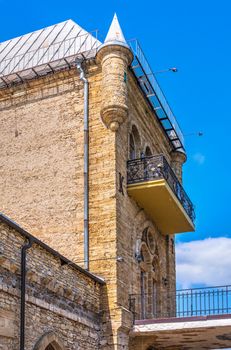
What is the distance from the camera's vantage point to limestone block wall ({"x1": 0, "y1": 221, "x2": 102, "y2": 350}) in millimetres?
13000

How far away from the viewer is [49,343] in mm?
14516

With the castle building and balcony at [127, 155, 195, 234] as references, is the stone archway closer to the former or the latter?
the castle building

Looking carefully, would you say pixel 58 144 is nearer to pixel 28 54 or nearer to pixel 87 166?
pixel 87 166

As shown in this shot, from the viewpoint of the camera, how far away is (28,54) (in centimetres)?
2317

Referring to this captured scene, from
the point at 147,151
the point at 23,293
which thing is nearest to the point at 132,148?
the point at 147,151

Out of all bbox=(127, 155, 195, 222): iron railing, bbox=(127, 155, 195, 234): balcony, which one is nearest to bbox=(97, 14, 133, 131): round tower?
bbox=(127, 155, 195, 222): iron railing

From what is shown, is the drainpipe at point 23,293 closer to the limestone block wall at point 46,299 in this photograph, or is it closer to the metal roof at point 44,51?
the limestone block wall at point 46,299

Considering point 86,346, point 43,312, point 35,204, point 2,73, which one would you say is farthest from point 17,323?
point 2,73

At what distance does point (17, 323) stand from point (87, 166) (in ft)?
23.3

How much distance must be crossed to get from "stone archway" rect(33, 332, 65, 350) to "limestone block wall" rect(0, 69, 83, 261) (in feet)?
12.7

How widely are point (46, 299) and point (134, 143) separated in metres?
8.40

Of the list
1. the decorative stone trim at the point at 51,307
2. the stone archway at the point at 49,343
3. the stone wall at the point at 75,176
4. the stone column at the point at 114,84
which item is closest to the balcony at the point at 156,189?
the stone wall at the point at 75,176

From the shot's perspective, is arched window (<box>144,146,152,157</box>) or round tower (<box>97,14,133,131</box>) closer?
round tower (<box>97,14,133,131</box>)

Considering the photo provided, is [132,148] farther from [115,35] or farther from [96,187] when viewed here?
[115,35]
